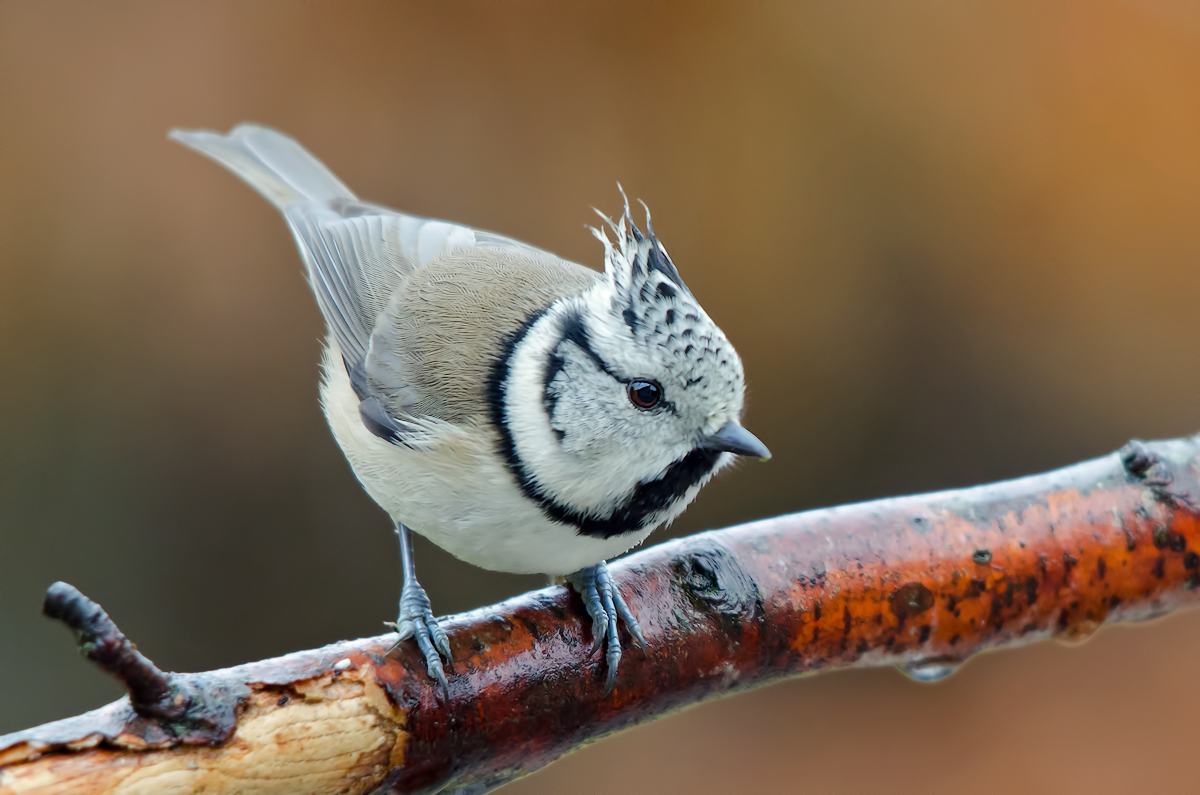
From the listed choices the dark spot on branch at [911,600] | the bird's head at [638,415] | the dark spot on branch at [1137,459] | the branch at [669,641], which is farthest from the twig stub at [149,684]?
the dark spot on branch at [1137,459]

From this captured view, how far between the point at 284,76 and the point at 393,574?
1.80m

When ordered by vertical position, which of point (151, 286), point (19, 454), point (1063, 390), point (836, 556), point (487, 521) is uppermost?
point (151, 286)

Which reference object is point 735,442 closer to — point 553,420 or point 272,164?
point 553,420

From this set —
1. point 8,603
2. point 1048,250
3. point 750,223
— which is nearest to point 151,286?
point 8,603

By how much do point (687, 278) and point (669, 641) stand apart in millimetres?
2134

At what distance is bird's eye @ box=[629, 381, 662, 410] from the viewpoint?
1578 mm

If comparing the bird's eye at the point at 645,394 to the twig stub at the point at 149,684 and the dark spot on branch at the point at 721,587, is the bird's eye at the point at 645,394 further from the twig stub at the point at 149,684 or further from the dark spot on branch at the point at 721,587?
the twig stub at the point at 149,684

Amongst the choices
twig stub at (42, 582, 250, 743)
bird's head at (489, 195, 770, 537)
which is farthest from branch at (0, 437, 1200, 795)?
bird's head at (489, 195, 770, 537)

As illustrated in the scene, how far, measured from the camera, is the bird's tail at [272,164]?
8.67 feet

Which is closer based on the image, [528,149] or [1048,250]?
[528,149]

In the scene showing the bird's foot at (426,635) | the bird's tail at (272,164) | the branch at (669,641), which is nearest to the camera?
the branch at (669,641)

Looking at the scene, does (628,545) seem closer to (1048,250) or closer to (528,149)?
(528,149)

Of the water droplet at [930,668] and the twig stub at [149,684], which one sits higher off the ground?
the twig stub at [149,684]

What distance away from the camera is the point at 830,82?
→ 3623mm
